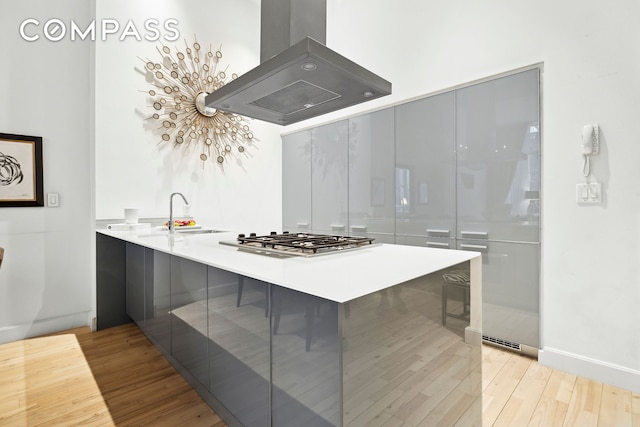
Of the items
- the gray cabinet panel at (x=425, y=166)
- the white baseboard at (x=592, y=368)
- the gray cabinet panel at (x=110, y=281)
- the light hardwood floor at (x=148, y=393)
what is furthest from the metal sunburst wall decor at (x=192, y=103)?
the white baseboard at (x=592, y=368)

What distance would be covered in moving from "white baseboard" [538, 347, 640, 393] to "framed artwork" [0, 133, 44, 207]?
3.94 m

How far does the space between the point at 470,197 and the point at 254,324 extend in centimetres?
196

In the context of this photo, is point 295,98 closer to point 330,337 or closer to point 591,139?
point 330,337

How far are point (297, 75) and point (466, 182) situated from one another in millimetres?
1615

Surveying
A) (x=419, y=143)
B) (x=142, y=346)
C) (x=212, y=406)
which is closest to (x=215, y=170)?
Result: (x=142, y=346)

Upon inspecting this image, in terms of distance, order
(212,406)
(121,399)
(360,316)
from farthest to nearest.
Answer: (121,399) → (212,406) → (360,316)

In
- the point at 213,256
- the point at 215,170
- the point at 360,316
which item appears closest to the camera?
the point at 360,316

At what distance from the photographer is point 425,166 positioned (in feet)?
9.05

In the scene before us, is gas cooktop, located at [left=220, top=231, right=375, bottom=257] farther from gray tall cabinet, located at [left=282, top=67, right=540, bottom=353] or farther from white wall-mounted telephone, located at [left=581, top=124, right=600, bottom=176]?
white wall-mounted telephone, located at [left=581, top=124, right=600, bottom=176]

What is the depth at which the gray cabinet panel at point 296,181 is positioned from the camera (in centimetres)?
389

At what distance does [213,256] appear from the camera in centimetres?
145

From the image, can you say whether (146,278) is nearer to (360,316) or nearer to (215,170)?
(215,170)

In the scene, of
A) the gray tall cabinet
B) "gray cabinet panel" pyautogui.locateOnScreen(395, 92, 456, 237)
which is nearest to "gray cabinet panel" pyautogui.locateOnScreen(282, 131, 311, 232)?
the gray tall cabinet

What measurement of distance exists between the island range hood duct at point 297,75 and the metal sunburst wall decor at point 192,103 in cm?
129
